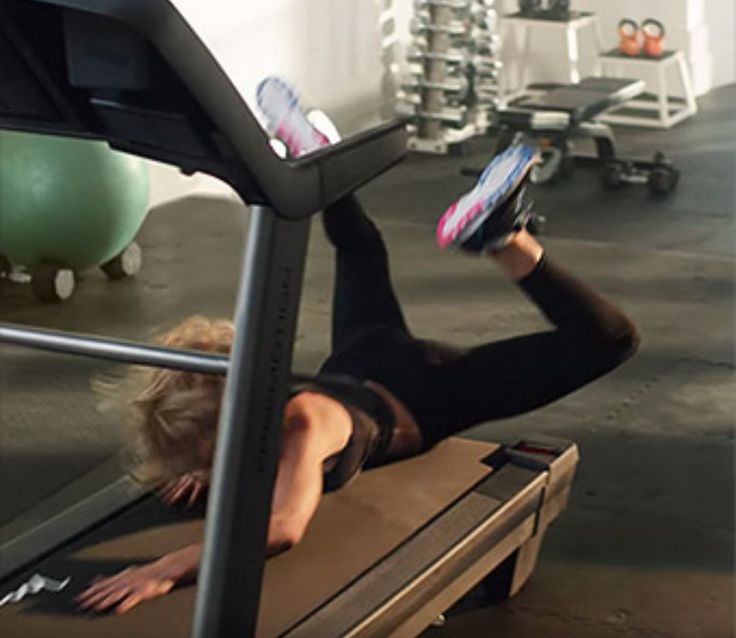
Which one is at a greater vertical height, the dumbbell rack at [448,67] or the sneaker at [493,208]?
the dumbbell rack at [448,67]

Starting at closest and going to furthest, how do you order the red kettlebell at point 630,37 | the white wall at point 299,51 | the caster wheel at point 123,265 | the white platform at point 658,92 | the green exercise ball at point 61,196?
1. the green exercise ball at point 61,196
2. the caster wheel at point 123,265
3. the white wall at point 299,51
4. the white platform at point 658,92
5. the red kettlebell at point 630,37

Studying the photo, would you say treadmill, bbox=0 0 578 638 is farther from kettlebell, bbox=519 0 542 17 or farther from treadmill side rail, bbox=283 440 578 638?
kettlebell, bbox=519 0 542 17

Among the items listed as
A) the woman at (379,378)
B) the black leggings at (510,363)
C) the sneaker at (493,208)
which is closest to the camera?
the woman at (379,378)

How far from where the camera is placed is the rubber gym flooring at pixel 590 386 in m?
2.48

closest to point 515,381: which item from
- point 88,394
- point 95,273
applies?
point 88,394

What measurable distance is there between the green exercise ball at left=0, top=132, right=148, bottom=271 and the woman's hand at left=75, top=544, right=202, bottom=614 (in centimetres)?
187

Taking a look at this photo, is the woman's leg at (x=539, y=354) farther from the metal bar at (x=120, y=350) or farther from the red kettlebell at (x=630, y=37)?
the red kettlebell at (x=630, y=37)

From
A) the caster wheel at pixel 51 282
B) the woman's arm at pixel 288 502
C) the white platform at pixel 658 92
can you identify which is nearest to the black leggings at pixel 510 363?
the woman's arm at pixel 288 502

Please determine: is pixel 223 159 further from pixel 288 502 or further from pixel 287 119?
pixel 287 119

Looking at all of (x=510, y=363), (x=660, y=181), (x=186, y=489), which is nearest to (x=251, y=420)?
(x=186, y=489)

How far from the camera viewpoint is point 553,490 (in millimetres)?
2445

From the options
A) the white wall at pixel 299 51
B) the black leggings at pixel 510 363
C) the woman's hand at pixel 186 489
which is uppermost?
the white wall at pixel 299 51

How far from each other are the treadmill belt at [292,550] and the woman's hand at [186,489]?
0.08ft

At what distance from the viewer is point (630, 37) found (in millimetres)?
6543
